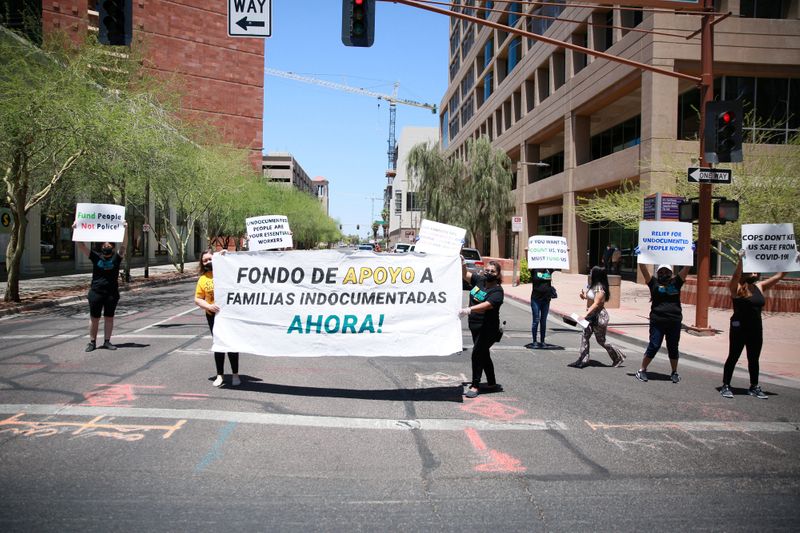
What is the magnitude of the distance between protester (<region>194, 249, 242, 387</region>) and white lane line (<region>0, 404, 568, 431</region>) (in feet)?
3.84

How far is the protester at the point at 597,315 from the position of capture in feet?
29.9

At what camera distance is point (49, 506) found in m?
4.02

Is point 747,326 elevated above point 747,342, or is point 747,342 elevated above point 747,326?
point 747,326

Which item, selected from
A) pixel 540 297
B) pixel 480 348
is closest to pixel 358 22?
pixel 480 348

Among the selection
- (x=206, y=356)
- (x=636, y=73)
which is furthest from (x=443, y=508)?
(x=636, y=73)

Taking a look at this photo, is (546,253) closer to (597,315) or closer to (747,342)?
(597,315)

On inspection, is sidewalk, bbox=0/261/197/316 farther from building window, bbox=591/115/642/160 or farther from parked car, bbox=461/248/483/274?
building window, bbox=591/115/642/160

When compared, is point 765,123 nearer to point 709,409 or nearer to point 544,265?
point 544,265

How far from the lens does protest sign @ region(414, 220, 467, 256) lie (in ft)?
26.2

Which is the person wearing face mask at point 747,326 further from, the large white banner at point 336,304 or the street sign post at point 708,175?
the street sign post at point 708,175

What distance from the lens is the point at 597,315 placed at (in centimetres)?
931

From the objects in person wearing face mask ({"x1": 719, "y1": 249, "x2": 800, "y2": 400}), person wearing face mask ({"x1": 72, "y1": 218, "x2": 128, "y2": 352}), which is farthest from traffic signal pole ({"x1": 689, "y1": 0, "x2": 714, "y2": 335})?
person wearing face mask ({"x1": 72, "y1": 218, "x2": 128, "y2": 352})

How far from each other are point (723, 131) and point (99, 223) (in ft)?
42.0

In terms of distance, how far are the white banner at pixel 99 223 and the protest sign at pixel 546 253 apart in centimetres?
819
